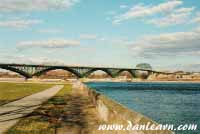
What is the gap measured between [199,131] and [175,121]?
18.1 ft

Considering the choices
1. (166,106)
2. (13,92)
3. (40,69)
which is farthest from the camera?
(40,69)

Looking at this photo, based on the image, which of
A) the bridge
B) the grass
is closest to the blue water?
the grass

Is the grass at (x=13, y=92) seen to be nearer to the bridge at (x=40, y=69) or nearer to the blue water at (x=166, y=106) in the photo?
the blue water at (x=166, y=106)

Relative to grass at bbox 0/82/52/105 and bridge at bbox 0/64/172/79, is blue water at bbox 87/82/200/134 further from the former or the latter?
bridge at bbox 0/64/172/79

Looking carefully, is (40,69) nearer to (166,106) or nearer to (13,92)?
(13,92)

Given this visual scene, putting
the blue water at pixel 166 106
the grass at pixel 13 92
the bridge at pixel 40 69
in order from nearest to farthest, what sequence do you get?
the blue water at pixel 166 106 < the grass at pixel 13 92 < the bridge at pixel 40 69

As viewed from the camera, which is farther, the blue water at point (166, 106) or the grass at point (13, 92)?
the grass at point (13, 92)

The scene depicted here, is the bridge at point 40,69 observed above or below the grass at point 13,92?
above

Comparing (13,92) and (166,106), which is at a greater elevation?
(13,92)

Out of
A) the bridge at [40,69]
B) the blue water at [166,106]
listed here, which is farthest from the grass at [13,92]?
the bridge at [40,69]

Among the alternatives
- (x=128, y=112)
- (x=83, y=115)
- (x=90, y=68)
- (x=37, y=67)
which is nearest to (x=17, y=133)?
(x=128, y=112)

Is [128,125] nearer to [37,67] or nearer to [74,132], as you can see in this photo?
[74,132]

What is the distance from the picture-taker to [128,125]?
1270cm

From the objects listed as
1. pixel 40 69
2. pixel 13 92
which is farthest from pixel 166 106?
pixel 40 69
